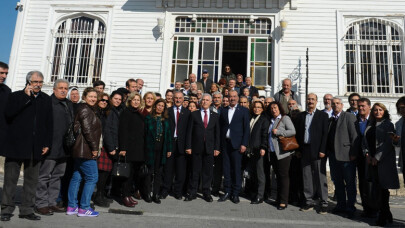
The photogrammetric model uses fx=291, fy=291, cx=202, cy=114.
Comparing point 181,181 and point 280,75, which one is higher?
point 280,75

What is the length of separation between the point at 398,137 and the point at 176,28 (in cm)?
891

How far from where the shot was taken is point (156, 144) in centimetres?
562

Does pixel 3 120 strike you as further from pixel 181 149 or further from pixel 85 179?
pixel 181 149

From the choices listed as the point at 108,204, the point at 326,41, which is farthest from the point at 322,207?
the point at 326,41

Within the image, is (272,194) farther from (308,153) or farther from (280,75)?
(280,75)

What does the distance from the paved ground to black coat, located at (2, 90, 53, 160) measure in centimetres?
98

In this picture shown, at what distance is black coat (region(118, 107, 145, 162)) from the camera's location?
17.0 feet

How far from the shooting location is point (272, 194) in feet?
21.9

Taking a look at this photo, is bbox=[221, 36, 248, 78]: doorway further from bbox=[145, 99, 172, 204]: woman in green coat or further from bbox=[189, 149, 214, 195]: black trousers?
bbox=[145, 99, 172, 204]: woman in green coat

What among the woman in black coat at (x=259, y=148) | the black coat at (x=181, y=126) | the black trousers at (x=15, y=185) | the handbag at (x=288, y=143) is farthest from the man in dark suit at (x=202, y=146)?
the black trousers at (x=15, y=185)

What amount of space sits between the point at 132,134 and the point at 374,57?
9596 millimetres

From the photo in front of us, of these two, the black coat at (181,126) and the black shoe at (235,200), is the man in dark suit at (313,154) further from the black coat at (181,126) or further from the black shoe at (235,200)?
the black coat at (181,126)

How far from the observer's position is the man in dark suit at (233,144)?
5.89 m

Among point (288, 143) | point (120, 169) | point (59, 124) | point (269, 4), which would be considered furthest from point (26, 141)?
point (269, 4)
